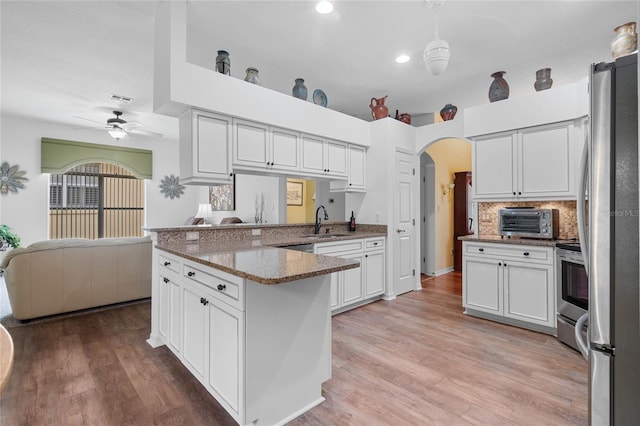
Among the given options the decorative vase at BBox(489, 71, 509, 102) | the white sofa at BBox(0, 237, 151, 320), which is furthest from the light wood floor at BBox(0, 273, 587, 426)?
the decorative vase at BBox(489, 71, 509, 102)

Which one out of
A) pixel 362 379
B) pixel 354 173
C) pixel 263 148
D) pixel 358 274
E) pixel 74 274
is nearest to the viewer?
pixel 362 379

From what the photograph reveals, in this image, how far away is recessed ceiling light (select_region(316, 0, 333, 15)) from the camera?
2.54 metres

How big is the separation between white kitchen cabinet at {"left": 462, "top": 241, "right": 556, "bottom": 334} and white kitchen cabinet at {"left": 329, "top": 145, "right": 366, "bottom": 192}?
1.56 metres

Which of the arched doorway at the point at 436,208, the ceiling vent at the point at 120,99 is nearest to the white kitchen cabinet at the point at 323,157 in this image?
the arched doorway at the point at 436,208

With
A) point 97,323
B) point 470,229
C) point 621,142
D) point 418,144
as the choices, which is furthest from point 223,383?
point 470,229

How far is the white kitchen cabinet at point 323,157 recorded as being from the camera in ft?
12.2

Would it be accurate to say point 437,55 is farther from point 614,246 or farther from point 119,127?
point 119,127

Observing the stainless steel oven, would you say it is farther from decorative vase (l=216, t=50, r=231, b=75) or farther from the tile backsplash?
decorative vase (l=216, t=50, r=231, b=75)

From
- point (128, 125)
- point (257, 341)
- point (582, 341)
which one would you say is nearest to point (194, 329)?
point (257, 341)

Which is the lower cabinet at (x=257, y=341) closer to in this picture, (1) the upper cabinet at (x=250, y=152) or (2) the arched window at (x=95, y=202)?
(1) the upper cabinet at (x=250, y=152)

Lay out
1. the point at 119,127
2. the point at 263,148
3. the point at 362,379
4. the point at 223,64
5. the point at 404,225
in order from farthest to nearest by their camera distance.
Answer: the point at 119,127 < the point at 404,225 < the point at 263,148 < the point at 223,64 < the point at 362,379

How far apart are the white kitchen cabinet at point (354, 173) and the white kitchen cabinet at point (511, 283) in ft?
5.12

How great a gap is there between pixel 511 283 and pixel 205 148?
3.33 metres

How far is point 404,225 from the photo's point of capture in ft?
14.8
